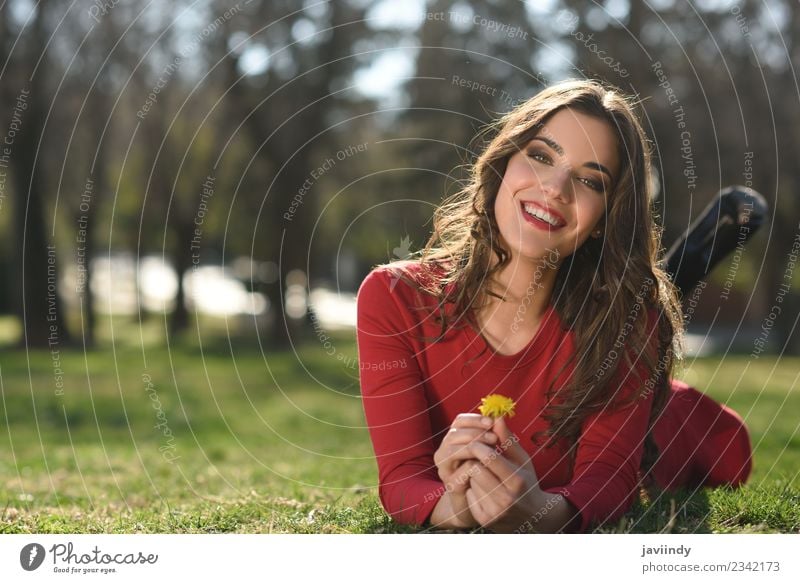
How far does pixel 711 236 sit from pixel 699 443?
4.15 feet

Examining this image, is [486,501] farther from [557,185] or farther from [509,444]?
[557,185]

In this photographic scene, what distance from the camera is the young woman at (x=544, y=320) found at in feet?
12.1

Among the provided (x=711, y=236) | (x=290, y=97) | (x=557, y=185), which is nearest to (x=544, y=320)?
(x=557, y=185)

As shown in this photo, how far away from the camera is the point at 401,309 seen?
12.7 ft

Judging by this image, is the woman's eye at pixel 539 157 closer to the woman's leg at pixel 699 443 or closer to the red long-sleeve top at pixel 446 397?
the red long-sleeve top at pixel 446 397

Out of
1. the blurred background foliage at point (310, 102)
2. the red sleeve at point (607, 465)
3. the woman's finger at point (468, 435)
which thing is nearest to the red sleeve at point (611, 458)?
the red sleeve at point (607, 465)

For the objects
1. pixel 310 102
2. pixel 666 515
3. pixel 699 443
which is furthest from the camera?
pixel 310 102

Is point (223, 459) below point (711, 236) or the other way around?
below

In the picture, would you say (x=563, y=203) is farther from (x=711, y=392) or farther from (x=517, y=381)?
(x=711, y=392)

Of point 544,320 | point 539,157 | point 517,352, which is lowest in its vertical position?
point 517,352

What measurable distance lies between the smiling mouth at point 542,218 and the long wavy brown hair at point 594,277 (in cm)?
23

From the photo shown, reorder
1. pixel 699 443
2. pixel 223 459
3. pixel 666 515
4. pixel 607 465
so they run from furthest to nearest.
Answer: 1. pixel 223 459
2. pixel 699 443
3. pixel 666 515
4. pixel 607 465

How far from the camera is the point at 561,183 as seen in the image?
12.1ft

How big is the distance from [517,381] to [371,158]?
18.6 metres
